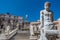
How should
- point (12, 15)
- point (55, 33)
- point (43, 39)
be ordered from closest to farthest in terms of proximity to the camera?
point (55, 33) → point (43, 39) → point (12, 15)

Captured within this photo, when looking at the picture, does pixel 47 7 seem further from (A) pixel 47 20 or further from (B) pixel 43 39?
(B) pixel 43 39

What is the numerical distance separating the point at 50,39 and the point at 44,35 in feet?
1.42

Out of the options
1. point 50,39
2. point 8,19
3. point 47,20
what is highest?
point 8,19

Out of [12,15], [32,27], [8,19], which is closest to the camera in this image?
[32,27]

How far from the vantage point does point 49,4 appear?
10820mm

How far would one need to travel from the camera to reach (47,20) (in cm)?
1062

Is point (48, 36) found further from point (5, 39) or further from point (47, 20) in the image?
point (5, 39)

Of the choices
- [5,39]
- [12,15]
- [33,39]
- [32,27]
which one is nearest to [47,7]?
[33,39]

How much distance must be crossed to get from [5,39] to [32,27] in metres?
3.24

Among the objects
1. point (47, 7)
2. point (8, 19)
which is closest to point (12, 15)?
point (8, 19)

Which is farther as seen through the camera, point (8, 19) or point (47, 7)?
point (8, 19)

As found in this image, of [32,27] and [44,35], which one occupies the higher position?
[32,27]

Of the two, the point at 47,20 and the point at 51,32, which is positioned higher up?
the point at 47,20

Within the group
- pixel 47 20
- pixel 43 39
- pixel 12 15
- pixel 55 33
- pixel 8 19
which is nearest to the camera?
pixel 55 33
